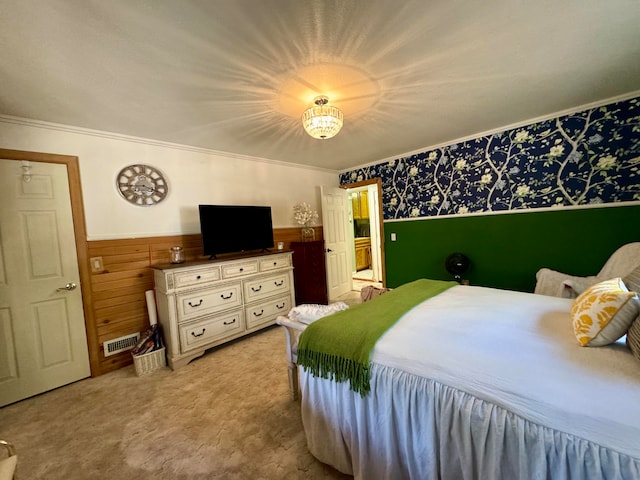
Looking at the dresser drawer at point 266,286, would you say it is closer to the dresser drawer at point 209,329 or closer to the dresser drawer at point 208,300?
the dresser drawer at point 208,300

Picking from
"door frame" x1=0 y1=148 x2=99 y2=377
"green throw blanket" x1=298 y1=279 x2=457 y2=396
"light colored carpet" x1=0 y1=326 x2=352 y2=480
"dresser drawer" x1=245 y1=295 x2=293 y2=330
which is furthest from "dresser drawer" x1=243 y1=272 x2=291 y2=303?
"green throw blanket" x1=298 y1=279 x2=457 y2=396

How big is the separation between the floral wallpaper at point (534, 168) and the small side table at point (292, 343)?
9.83ft

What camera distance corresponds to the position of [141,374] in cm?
249

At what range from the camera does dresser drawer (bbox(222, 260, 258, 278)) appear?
2937 mm

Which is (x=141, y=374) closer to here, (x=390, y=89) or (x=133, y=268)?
(x=133, y=268)

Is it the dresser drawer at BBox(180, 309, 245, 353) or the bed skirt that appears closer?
the bed skirt

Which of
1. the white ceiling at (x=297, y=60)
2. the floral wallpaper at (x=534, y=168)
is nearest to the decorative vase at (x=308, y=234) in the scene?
the floral wallpaper at (x=534, y=168)

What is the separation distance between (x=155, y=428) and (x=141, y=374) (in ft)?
2.94

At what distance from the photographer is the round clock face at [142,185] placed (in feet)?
8.89

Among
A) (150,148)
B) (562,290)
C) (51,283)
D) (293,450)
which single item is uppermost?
(150,148)

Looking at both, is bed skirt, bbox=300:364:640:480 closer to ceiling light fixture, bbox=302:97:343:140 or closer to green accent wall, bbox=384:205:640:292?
ceiling light fixture, bbox=302:97:343:140

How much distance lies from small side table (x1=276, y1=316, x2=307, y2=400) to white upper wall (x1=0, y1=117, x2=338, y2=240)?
2074 millimetres

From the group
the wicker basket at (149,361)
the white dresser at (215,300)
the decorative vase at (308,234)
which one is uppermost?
the decorative vase at (308,234)

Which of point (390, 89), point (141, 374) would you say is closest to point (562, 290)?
point (390, 89)
